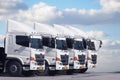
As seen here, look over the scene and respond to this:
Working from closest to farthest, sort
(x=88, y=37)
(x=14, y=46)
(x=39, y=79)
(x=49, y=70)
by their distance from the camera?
(x=39, y=79)
(x=14, y=46)
(x=49, y=70)
(x=88, y=37)

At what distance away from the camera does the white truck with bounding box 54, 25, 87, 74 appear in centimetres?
3503

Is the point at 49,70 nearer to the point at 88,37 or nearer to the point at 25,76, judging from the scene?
the point at 25,76

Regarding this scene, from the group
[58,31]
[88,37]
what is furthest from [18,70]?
[88,37]

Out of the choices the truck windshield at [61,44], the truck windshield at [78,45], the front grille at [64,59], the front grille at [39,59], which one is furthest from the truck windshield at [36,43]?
the truck windshield at [78,45]

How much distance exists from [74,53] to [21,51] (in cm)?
540

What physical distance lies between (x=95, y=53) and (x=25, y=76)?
7.94 m

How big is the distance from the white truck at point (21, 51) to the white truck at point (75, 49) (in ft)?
13.2

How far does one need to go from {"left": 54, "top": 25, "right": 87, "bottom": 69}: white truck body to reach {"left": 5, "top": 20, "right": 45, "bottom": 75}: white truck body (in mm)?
3958

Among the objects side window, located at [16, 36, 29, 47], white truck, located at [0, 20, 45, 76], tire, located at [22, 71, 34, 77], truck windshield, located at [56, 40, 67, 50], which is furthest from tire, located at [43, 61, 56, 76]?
side window, located at [16, 36, 29, 47]

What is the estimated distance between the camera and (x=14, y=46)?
31.1m

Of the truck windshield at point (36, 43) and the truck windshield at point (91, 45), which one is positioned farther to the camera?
the truck windshield at point (91, 45)

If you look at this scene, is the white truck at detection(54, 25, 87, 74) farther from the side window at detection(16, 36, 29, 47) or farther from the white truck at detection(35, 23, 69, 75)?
the side window at detection(16, 36, 29, 47)

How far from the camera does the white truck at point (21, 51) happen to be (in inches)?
1227

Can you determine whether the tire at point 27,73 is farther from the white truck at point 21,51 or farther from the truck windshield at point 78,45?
the truck windshield at point 78,45
